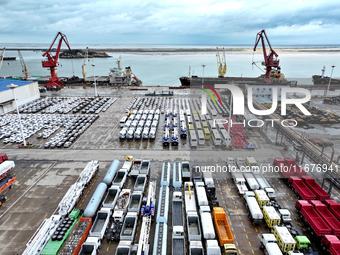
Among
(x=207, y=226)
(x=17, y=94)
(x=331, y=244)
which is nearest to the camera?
(x=331, y=244)

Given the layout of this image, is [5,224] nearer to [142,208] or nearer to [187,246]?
[142,208]

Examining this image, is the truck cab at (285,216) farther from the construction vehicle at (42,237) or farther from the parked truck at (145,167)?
the construction vehicle at (42,237)

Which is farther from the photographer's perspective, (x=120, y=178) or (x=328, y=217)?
(x=120, y=178)

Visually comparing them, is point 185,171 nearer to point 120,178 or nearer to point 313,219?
point 120,178

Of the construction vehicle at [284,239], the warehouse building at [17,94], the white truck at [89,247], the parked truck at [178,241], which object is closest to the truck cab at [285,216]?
the construction vehicle at [284,239]

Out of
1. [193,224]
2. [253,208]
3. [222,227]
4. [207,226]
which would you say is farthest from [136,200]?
[253,208]

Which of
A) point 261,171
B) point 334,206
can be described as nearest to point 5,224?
point 261,171
